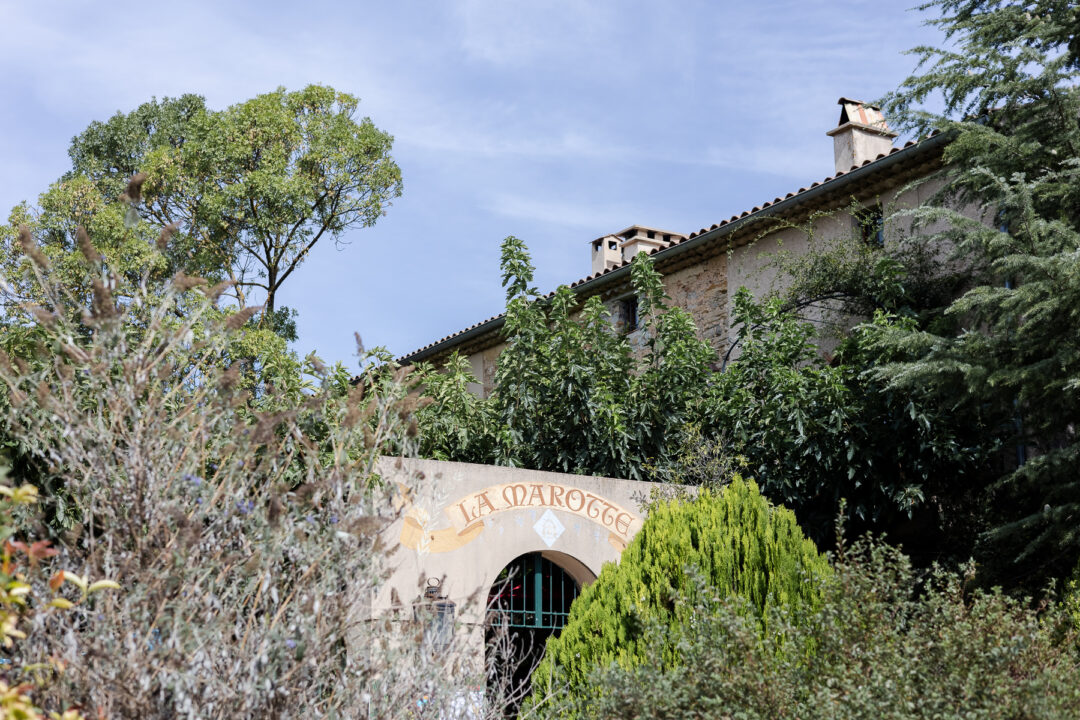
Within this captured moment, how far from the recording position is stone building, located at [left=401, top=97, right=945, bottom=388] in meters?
13.6

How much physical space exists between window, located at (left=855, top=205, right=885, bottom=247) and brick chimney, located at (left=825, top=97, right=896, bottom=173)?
180 cm

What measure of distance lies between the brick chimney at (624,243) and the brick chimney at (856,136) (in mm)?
3995

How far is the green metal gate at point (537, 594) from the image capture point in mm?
9961

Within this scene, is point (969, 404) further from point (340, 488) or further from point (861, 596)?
point (340, 488)

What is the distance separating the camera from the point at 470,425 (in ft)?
43.2

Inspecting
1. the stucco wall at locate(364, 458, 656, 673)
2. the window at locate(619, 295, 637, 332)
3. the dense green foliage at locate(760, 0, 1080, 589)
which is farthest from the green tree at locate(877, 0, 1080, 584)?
the window at locate(619, 295, 637, 332)

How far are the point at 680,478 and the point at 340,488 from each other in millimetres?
7209

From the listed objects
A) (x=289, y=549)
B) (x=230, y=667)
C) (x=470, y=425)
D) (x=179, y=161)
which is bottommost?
(x=230, y=667)

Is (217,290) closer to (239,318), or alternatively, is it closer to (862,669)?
(239,318)

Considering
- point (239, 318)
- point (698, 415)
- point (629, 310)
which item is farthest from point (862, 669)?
point (629, 310)

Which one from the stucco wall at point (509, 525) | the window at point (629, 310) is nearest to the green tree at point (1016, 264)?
the stucco wall at point (509, 525)

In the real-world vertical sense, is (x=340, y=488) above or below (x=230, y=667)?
above

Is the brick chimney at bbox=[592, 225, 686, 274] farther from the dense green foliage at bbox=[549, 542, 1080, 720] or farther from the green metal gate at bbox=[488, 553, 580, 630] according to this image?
the dense green foliage at bbox=[549, 542, 1080, 720]

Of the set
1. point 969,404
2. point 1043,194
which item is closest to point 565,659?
point 969,404
